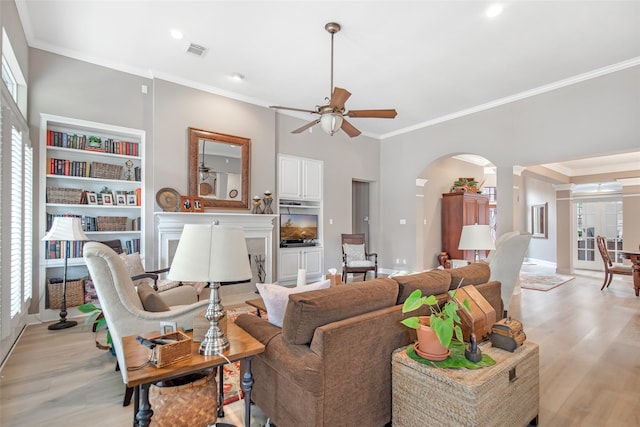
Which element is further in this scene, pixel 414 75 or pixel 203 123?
pixel 203 123

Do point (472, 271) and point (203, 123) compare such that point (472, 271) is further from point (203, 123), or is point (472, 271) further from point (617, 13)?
point (203, 123)

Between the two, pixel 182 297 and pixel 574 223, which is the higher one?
pixel 574 223

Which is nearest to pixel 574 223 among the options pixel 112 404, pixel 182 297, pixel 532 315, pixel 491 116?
pixel 491 116

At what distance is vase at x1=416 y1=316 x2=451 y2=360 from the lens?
5.40 feet

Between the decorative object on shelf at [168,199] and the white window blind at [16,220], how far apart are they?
1571 millimetres

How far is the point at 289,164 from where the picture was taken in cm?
593

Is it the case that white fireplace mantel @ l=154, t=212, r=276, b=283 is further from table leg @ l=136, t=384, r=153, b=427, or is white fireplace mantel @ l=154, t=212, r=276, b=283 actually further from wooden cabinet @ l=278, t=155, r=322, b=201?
table leg @ l=136, t=384, r=153, b=427

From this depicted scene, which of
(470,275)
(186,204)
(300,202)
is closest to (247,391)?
(470,275)

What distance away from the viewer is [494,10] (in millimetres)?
3057

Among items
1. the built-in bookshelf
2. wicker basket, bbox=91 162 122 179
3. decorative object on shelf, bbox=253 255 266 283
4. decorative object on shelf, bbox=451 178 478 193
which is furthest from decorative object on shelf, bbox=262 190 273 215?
decorative object on shelf, bbox=451 178 478 193

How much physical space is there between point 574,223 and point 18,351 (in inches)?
445

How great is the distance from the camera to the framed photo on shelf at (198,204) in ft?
15.4

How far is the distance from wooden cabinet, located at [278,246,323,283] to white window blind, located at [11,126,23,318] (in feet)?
11.6

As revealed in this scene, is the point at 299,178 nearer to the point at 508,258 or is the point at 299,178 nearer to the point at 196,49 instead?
the point at 196,49
